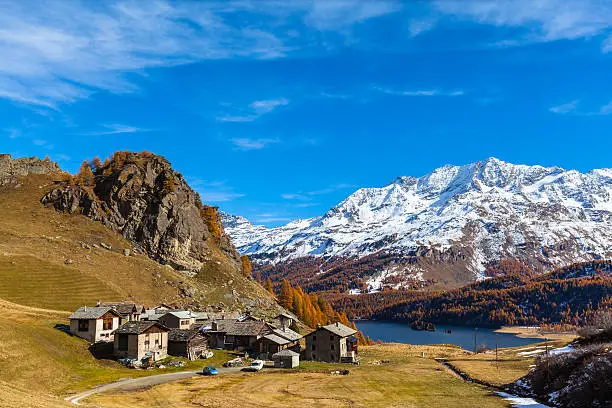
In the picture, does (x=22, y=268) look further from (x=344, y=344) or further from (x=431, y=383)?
(x=431, y=383)

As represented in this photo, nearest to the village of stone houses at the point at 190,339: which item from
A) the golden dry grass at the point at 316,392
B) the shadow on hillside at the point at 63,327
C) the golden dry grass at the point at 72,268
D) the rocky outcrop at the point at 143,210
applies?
the shadow on hillside at the point at 63,327

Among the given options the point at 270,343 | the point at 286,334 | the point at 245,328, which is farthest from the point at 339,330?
the point at 245,328

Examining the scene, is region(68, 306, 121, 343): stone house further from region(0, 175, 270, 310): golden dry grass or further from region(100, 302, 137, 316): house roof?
region(0, 175, 270, 310): golden dry grass

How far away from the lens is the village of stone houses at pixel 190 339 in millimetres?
95000

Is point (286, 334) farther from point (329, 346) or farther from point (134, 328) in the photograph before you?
point (134, 328)

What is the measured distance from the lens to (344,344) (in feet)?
403

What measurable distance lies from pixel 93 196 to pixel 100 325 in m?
99.3

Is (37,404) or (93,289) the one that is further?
(93,289)

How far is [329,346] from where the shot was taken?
398 ft

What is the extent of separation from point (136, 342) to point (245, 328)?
3288 cm

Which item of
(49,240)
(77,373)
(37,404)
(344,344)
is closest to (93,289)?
(49,240)

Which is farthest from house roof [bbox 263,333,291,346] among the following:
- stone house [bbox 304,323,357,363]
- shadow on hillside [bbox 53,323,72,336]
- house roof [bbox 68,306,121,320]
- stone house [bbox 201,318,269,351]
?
shadow on hillside [bbox 53,323,72,336]

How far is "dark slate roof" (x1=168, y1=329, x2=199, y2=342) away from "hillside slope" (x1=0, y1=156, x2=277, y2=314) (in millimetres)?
31829

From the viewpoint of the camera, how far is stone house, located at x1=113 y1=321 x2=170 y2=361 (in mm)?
93812
